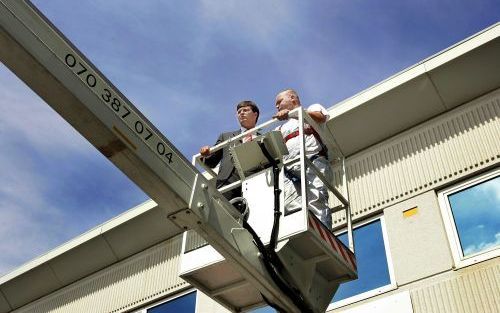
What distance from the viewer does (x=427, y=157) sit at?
8328 millimetres

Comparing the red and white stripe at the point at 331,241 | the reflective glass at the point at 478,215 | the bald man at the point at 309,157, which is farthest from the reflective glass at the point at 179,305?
the red and white stripe at the point at 331,241

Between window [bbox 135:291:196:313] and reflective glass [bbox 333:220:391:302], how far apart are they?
9.19 feet

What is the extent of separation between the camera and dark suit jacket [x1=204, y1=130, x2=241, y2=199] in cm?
588

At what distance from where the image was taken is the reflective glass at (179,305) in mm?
9709

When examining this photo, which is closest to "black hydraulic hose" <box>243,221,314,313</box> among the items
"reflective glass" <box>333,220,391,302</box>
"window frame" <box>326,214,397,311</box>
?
"window frame" <box>326,214,397,311</box>

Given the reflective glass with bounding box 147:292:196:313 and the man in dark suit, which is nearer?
the man in dark suit

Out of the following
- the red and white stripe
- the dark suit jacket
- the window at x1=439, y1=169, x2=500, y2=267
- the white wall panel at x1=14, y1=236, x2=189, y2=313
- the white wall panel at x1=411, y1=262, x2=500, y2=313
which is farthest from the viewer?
the white wall panel at x1=14, y1=236, x2=189, y2=313

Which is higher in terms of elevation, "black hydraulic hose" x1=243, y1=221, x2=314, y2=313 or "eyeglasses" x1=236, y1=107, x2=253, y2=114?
"eyeglasses" x1=236, y1=107, x2=253, y2=114

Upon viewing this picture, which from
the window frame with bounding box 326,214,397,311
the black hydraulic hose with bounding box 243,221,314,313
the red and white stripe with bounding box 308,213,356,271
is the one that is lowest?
the black hydraulic hose with bounding box 243,221,314,313

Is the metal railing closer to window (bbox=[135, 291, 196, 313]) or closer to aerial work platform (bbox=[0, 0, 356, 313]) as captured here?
aerial work platform (bbox=[0, 0, 356, 313])

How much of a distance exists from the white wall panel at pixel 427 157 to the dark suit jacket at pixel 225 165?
2982mm

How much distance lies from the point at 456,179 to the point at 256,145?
373 centimetres

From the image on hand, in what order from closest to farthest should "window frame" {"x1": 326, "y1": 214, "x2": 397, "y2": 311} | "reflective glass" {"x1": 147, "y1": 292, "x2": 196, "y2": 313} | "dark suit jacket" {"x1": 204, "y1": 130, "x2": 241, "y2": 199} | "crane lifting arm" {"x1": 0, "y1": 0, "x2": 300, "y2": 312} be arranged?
"crane lifting arm" {"x1": 0, "y1": 0, "x2": 300, "y2": 312} → "dark suit jacket" {"x1": 204, "y1": 130, "x2": 241, "y2": 199} → "window frame" {"x1": 326, "y1": 214, "x2": 397, "y2": 311} → "reflective glass" {"x1": 147, "y1": 292, "x2": 196, "y2": 313}

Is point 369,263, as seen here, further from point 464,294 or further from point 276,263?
point 276,263
